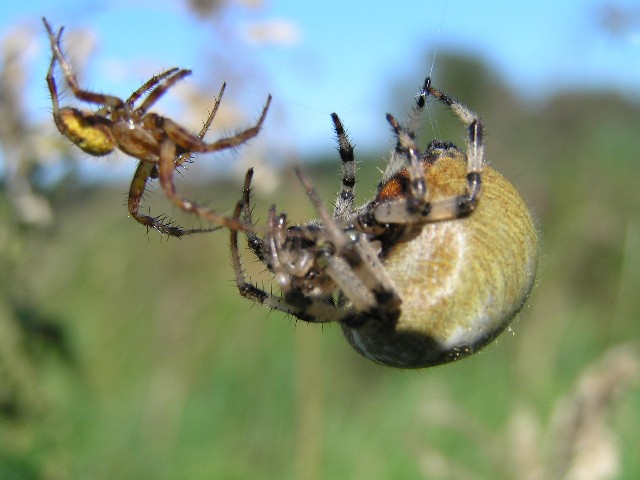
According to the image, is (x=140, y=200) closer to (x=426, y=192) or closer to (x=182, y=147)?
(x=182, y=147)

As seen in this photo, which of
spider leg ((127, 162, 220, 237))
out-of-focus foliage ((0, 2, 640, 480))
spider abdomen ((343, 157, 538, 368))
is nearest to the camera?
spider abdomen ((343, 157, 538, 368))

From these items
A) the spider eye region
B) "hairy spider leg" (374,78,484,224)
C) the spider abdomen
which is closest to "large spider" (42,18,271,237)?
the spider eye region

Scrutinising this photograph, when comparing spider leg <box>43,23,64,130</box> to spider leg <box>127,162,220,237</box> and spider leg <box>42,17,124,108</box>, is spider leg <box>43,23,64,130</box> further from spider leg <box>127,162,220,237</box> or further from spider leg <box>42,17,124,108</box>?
spider leg <box>127,162,220,237</box>

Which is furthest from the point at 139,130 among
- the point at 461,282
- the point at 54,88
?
the point at 461,282

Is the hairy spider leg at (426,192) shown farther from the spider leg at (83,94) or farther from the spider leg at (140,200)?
the spider leg at (83,94)

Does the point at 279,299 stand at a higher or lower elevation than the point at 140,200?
lower

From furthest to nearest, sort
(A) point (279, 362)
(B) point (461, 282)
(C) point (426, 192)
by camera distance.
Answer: (A) point (279, 362) < (C) point (426, 192) < (B) point (461, 282)

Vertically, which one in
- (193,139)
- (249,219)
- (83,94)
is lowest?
(249,219)
